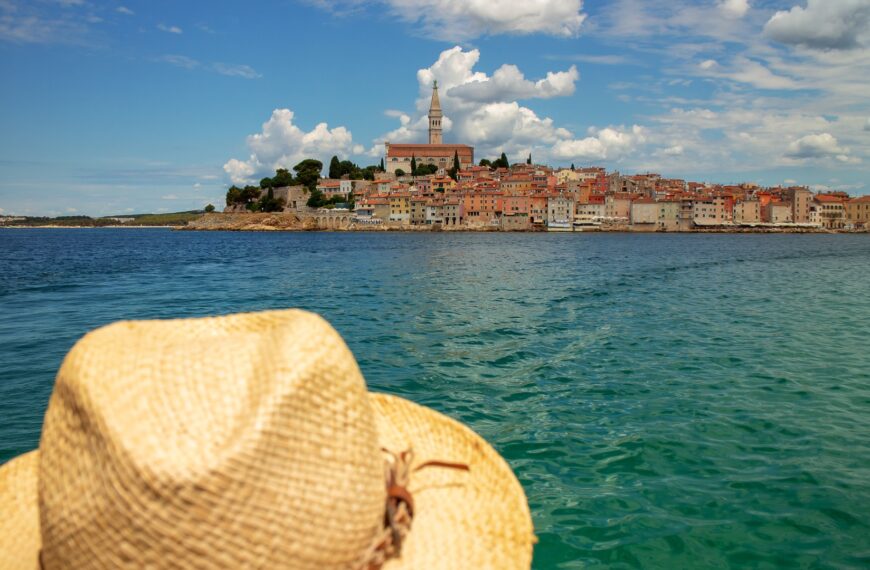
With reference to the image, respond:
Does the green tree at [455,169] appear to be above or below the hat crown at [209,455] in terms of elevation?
above

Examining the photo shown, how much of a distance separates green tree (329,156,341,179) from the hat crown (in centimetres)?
13470

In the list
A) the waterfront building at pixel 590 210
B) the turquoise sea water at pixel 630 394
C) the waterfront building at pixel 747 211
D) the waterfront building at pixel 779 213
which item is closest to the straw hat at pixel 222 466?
the turquoise sea water at pixel 630 394

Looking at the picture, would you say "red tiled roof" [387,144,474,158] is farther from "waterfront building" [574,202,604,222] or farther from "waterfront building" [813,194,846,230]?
"waterfront building" [813,194,846,230]

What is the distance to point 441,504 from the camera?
220 cm

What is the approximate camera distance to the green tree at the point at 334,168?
437 ft

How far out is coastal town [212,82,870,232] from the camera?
10575cm

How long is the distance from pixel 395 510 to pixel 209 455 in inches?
27.5

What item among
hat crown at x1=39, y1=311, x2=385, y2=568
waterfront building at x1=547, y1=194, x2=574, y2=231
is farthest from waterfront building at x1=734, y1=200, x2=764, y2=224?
hat crown at x1=39, y1=311, x2=385, y2=568

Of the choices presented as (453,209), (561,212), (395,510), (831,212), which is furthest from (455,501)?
(831,212)

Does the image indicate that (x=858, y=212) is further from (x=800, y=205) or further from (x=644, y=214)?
(x=644, y=214)

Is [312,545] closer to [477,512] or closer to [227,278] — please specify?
[477,512]

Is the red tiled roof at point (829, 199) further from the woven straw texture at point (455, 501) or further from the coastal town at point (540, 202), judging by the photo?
the woven straw texture at point (455, 501)

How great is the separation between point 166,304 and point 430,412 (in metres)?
16.1

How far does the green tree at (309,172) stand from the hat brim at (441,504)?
12944 centimetres
